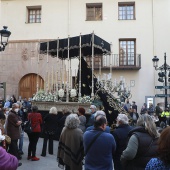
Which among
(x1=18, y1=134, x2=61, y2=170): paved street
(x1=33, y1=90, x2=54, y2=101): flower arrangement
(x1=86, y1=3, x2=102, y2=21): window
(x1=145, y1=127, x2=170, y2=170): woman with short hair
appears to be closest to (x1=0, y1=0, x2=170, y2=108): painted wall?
(x1=86, y1=3, x2=102, y2=21): window

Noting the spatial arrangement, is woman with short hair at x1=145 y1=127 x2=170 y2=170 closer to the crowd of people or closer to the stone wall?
the crowd of people

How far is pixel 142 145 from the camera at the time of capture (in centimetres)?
396

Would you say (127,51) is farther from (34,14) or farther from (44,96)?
(44,96)

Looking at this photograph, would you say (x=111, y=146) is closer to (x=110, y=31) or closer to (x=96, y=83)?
(x=96, y=83)

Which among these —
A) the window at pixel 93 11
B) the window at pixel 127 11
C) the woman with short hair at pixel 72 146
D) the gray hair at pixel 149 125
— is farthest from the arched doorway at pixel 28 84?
the gray hair at pixel 149 125

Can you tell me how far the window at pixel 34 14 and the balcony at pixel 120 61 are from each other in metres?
5.61

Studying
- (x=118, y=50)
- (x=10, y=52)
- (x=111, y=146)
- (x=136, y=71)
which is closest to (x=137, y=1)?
(x=118, y=50)

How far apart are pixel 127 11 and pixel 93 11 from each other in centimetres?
271

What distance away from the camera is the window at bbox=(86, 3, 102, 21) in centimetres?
2227

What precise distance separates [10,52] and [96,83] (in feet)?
37.3

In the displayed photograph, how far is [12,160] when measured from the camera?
311 cm

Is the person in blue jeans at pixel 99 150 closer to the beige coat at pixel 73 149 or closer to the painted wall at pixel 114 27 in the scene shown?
the beige coat at pixel 73 149

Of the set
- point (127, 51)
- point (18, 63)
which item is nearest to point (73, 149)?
point (127, 51)

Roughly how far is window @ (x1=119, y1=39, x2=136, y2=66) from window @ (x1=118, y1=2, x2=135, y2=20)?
189cm
